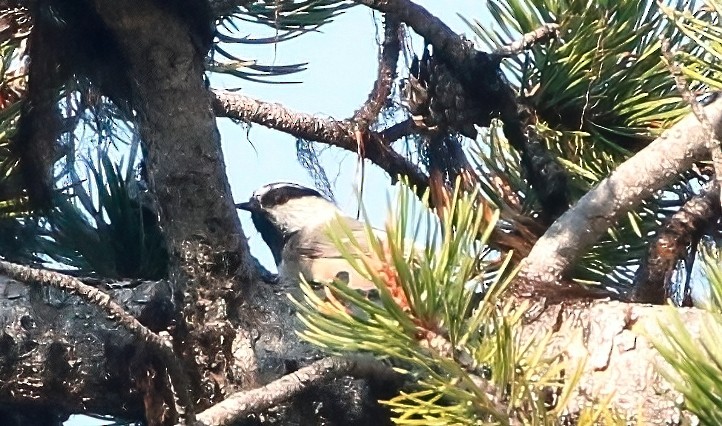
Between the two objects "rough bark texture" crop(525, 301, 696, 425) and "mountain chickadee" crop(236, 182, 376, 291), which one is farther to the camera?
"mountain chickadee" crop(236, 182, 376, 291)

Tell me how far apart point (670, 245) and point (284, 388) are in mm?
425

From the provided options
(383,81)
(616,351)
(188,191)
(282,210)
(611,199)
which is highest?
(282,210)

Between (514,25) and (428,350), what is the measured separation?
77 cm

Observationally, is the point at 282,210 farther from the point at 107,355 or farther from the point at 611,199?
the point at 611,199

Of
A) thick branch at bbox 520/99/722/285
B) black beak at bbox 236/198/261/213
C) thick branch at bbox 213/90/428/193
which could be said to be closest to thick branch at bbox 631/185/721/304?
thick branch at bbox 520/99/722/285

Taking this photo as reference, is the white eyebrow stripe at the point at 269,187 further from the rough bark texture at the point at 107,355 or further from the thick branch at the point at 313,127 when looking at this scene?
the rough bark texture at the point at 107,355

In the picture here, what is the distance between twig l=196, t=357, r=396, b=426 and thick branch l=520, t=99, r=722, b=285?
0.19 metres

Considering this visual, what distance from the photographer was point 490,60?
1.25 metres

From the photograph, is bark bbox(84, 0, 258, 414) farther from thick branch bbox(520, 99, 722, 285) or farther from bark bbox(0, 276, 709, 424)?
thick branch bbox(520, 99, 722, 285)

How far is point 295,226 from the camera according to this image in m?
2.32

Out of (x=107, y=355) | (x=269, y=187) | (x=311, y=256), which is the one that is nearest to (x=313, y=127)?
(x=311, y=256)

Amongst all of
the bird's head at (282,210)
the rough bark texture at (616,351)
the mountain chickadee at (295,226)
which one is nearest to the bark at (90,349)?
the rough bark texture at (616,351)

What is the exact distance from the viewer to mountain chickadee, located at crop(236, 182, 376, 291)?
196 centimetres

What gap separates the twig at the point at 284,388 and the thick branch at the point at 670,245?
0.28 metres
